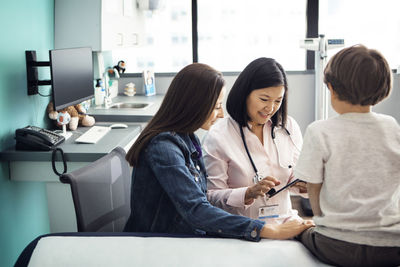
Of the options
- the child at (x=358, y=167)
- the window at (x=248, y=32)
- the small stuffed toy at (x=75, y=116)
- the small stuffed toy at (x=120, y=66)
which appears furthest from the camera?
the window at (x=248, y=32)

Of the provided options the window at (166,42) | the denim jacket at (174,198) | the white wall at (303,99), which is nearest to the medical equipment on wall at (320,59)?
the white wall at (303,99)

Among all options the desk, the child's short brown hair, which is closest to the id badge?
the child's short brown hair

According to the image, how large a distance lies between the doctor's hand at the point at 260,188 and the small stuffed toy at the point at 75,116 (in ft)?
5.11

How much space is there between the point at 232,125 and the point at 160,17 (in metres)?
2.96

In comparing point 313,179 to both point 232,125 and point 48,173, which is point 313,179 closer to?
point 232,125

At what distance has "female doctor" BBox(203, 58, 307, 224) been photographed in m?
1.68

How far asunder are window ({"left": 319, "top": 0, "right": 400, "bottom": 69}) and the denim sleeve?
3.29m

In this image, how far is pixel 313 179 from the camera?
1126 mm

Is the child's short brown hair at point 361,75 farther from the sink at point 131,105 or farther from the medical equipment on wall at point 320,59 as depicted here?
the sink at point 131,105

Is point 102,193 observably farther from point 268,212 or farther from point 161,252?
point 268,212

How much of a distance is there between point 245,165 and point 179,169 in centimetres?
47

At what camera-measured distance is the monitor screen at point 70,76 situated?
2.44 metres

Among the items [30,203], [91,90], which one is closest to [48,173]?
[30,203]

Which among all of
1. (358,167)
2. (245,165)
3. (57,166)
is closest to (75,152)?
(57,166)
